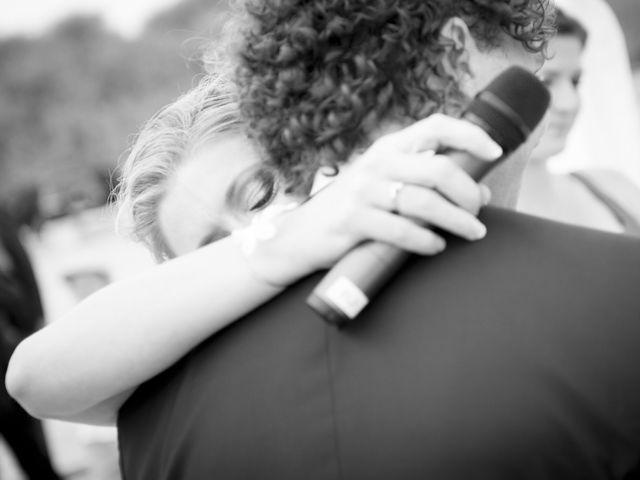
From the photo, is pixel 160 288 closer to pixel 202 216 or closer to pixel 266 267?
pixel 266 267

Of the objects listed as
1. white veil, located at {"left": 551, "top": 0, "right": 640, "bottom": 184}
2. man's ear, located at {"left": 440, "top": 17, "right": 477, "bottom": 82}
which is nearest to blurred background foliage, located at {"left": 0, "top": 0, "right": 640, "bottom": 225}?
white veil, located at {"left": 551, "top": 0, "right": 640, "bottom": 184}

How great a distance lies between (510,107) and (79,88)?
Result: 31722 mm

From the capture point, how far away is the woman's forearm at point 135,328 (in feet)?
3.80

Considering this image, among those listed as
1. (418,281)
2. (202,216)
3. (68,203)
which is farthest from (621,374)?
(68,203)

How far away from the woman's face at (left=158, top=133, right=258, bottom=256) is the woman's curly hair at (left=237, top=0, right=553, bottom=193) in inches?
10.6

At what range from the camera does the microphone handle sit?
3.14 ft

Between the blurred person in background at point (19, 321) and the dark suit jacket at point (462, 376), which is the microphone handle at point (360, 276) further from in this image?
the blurred person in background at point (19, 321)

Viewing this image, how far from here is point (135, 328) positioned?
1219 millimetres

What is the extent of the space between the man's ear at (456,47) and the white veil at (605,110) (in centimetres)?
279

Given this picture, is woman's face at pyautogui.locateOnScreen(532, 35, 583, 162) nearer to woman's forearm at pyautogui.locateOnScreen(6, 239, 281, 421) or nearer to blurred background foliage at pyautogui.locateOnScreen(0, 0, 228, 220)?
woman's forearm at pyautogui.locateOnScreen(6, 239, 281, 421)

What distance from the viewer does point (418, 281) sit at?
3.44 feet

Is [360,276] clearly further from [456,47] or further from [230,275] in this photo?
[456,47]

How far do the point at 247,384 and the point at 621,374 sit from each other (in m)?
0.54

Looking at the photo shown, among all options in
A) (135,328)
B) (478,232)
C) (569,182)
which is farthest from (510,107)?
(569,182)
